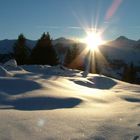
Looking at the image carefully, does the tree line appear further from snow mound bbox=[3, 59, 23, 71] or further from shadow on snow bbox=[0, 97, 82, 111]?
shadow on snow bbox=[0, 97, 82, 111]

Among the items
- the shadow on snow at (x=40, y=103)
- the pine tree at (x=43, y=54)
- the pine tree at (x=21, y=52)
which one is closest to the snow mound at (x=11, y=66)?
the shadow on snow at (x=40, y=103)

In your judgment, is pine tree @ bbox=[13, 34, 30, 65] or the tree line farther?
pine tree @ bbox=[13, 34, 30, 65]

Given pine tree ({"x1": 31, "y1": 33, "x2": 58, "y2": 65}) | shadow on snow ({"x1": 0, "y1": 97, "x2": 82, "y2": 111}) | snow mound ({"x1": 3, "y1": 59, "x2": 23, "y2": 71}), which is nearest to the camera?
shadow on snow ({"x1": 0, "y1": 97, "x2": 82, "y2": 111})

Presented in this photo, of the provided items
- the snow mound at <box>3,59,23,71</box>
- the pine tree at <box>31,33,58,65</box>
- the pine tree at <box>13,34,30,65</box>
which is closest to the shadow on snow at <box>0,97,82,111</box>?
the snow mound at <box>3,59,23,71</box>

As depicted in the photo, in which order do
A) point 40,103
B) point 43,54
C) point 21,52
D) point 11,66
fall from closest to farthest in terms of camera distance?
point 40,103 < point 11,66 < point 43,54 < point 21,52

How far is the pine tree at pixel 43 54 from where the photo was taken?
1543 inches

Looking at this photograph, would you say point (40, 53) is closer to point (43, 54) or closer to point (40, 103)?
point (43, 54)

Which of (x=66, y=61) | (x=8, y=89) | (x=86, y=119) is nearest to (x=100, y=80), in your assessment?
(x=8, y=89)

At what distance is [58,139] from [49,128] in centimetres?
56

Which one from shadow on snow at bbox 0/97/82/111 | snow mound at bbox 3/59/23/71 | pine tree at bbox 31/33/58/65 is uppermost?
pine tree at bbox 31/33/58/65

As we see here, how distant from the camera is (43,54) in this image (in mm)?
39312

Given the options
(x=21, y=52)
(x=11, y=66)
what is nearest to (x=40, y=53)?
(x=21, y=52)

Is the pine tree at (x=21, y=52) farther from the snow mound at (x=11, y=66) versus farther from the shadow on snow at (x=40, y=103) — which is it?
the shadow on snow at (x=40, y=103)

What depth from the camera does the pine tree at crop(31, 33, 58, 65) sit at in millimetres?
39188
